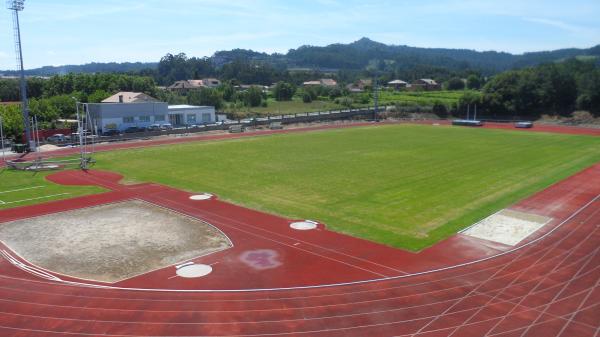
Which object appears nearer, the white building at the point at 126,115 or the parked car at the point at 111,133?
the parked car at the point at 111,133

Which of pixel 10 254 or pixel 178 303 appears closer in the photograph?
pixel 178 303

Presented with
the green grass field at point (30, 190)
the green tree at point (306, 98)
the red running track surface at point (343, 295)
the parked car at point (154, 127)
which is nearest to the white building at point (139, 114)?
the parked car at point (154, 127)

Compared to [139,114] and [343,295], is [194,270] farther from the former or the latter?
[139,114]

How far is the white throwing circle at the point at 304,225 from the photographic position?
93.1ft

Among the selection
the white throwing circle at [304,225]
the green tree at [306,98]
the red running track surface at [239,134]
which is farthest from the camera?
the green tree at [306,98]

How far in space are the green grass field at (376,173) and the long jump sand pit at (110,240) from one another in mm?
6612

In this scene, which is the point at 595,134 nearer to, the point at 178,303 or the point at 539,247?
the point at 539,247

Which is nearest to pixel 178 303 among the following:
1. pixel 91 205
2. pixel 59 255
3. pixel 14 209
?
pixel 59 255

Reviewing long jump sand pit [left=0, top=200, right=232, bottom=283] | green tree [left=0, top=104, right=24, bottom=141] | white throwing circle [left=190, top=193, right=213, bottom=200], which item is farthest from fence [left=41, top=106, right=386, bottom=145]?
long jump sand pit [left=0, top=200, right=232, bottom=283]

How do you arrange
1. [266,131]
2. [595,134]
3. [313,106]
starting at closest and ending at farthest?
[595,134]
[266,131]
[313,106]

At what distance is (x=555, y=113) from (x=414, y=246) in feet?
317

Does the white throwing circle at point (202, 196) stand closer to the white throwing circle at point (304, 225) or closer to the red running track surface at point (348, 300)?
the white throwing circle at point (304, 225)

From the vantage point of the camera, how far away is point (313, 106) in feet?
440

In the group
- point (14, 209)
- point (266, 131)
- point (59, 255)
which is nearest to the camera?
point (59, 255)
